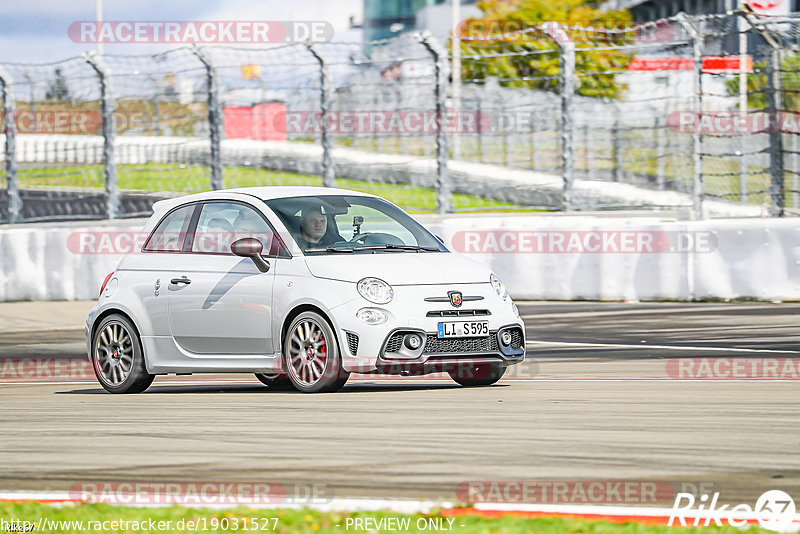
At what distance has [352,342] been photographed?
9.44 meters

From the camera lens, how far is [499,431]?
7730mm

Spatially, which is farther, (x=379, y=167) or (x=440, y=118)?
(x=379, y=167)

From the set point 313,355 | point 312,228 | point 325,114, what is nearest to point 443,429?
point 313,355

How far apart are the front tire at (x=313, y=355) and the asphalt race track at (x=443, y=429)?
0.14m

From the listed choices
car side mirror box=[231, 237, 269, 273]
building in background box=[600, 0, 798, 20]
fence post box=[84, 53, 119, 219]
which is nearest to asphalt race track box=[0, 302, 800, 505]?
car side mirror box=[231, 237, 269, 273]

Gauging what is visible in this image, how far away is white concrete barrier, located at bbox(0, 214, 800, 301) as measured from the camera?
650 inches

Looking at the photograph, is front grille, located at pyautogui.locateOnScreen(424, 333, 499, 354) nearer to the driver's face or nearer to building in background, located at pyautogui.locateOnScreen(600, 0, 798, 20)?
the driver's face

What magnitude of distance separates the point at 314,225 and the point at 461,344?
55.7 inches

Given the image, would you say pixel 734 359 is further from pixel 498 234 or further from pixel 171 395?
pixel 498 234

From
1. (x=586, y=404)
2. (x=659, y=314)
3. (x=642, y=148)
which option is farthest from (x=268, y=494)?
(x=642, y=148)

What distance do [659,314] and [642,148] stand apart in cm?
768

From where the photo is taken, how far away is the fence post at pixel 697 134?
17.2 m

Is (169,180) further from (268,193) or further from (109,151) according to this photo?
(268,193)

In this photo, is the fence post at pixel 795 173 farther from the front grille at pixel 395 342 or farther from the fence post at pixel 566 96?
the front grille at pixel 395 342
